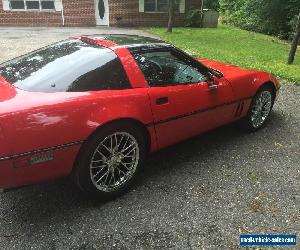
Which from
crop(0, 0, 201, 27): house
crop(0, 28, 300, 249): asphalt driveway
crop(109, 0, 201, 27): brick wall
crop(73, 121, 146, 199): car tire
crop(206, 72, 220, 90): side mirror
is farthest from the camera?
crop(109, 0, 201, 27): brick wall

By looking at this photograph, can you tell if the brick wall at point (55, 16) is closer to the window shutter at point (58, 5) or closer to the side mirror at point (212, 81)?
the window shutter at point (58, 5)

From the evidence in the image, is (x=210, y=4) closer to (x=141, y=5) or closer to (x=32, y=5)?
(x=141, y=5)

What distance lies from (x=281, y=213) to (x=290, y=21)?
54.5 feet

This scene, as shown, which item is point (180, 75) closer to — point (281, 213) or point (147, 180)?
point (147, 180)

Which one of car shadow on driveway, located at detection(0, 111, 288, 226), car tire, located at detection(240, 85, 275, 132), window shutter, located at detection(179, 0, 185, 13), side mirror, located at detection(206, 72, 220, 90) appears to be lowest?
car shadow on driveway, located at detection(0, 111, 288, 226)

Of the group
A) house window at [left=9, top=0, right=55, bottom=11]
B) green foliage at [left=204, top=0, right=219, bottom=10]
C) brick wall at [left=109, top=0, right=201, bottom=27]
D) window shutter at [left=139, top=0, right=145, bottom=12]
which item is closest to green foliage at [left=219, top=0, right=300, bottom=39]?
green foliage at [left=204, top=0, right=219, bottom=10]

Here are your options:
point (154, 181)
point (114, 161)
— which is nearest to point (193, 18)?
point (154, 181)

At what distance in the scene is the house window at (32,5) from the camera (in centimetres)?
1958

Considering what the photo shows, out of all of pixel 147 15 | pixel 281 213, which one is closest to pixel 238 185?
pixel 281 213

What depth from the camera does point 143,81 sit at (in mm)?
3611

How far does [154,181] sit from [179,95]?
1.01m

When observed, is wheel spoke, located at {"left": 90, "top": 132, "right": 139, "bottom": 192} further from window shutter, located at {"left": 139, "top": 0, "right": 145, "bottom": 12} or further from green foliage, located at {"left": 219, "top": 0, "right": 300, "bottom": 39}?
window shutter, located at {"left": 139, "top": 0, "right": 145, "bottom": 12}

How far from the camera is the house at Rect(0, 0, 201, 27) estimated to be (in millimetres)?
19688

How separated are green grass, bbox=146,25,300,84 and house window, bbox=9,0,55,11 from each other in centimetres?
619
